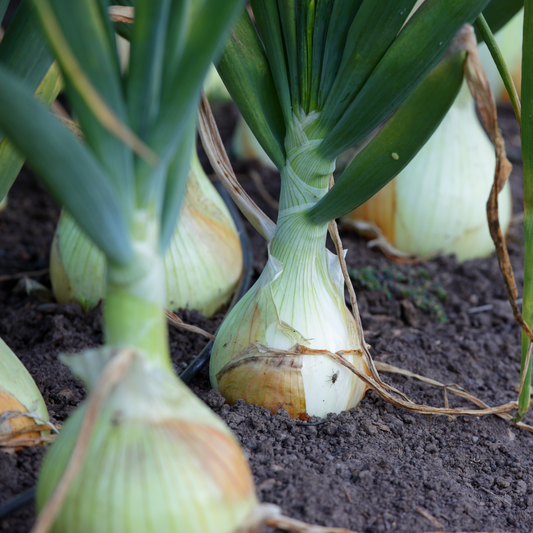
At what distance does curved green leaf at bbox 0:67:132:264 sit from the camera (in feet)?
1.34

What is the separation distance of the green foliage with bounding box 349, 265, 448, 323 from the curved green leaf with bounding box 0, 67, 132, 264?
865mm

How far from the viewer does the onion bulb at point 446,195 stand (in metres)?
1.36

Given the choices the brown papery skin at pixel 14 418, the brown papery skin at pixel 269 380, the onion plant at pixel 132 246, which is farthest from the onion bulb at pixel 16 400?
the brown papery skin at pixel 269 380

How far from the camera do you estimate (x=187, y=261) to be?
1.03m

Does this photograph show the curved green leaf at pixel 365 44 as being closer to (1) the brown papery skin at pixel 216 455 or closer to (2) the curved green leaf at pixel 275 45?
(2) the curved green leaf at pixel 275 45

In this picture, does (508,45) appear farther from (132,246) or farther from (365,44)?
(132,246)

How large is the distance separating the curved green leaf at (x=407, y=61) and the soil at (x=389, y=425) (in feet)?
1.36

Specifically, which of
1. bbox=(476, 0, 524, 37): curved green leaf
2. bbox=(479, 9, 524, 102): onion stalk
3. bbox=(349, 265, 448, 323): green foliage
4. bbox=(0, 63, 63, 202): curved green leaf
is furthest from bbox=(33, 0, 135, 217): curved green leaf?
bbox=(479, 9, 524, 102): onion stalk

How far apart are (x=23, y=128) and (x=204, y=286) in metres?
0.67

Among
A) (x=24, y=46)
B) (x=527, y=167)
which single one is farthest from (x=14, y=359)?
(x=527, y=167)

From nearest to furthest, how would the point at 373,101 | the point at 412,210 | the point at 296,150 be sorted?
the point at 373,101
the point at 296,150
the point at 412,210

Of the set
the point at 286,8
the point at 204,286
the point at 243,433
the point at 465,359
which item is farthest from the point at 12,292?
the point at 465,359

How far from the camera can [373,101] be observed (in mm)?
662

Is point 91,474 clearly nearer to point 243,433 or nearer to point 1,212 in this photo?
point 243,433
